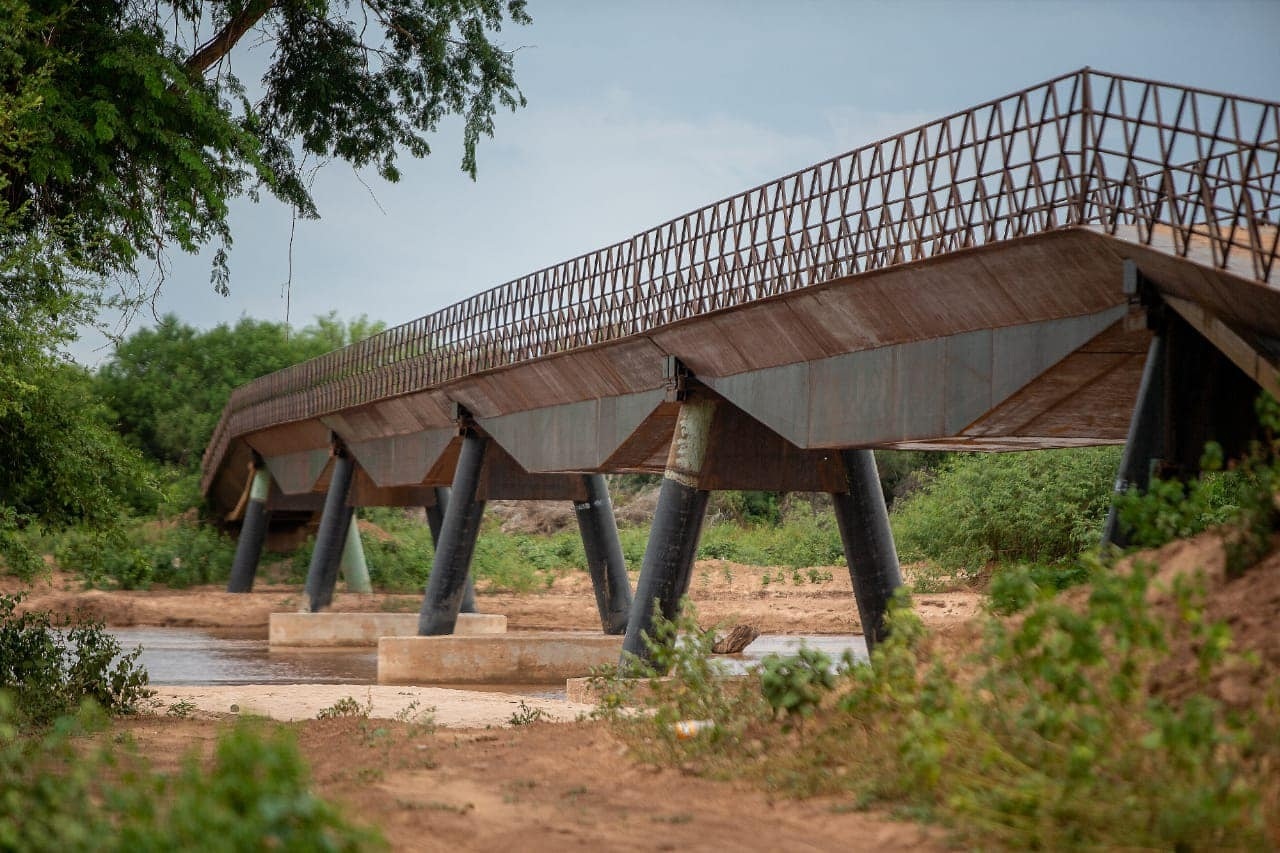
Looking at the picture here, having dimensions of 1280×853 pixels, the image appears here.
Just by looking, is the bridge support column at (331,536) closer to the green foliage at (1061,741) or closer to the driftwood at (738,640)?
the driftwood at (738,640)

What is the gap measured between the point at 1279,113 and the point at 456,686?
17.7 meters

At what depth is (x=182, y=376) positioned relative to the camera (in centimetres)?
6544

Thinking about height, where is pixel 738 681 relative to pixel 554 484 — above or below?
below

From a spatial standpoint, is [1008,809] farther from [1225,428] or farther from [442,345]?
[442,345]

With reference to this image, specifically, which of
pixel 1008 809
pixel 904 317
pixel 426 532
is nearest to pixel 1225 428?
pixel 904 317

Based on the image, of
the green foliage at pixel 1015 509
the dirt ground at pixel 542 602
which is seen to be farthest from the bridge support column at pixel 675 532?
the dirt ground at pixel 542 602

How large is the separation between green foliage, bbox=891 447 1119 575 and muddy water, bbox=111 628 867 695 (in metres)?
5.14

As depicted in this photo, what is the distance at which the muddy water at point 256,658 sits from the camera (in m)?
25.9

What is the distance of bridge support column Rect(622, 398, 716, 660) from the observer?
61.1 feet

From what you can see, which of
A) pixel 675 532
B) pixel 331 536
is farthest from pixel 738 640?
pixel 331 536

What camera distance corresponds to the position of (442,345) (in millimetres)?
27344

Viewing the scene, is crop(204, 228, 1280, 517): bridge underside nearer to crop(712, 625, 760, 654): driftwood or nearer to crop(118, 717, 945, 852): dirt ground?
Result: crop(118, 717, 945, 852): dirt ground

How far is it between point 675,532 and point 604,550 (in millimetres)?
9027

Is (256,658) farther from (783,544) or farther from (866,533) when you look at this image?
(783,544)
